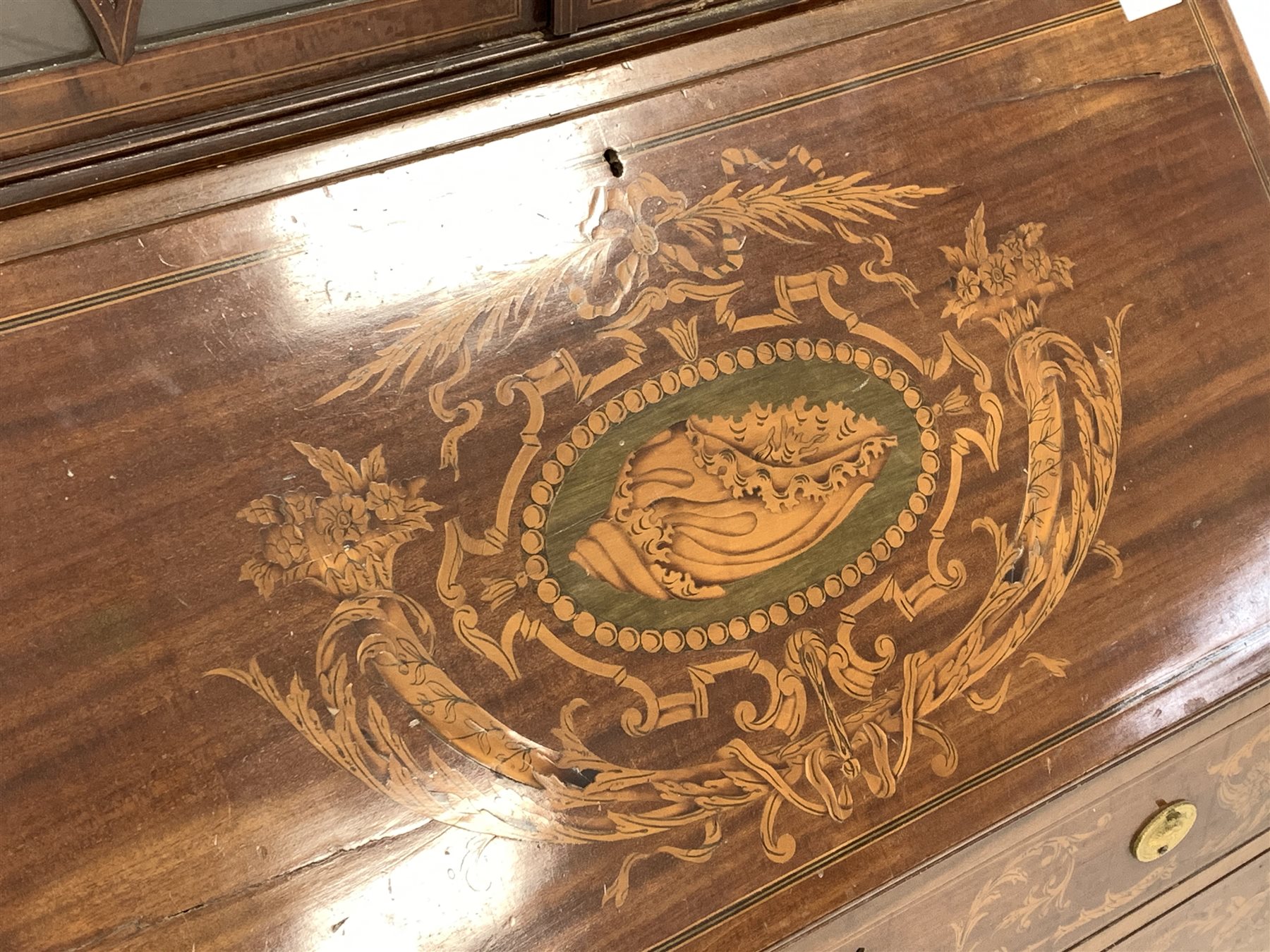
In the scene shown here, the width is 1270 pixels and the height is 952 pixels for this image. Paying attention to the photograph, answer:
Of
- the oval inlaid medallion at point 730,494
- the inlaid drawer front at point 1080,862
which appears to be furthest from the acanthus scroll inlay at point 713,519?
the inlaid drawer front at point 1080,862

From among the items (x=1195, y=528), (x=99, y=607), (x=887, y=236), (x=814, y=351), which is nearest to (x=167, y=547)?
(x=99, y=607)

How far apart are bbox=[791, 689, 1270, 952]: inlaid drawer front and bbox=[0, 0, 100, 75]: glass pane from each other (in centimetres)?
102

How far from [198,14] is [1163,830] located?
1339 millimetres

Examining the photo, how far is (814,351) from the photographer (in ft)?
3.44

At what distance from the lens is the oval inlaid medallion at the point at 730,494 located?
961 millimetres

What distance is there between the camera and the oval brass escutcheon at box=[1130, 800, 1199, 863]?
1.23 m

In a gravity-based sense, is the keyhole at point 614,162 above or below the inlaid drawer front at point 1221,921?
above

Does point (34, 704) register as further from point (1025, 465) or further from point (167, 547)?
point (1025, 465)

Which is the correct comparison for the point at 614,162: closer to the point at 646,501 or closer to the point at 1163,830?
the point at 646,501

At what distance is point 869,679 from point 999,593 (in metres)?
0.17

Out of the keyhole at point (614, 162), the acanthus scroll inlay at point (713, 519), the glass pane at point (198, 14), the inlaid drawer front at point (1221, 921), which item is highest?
the glass pane at point (198, 14)

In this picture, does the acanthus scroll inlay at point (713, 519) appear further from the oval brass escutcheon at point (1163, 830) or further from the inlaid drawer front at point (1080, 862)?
the oval brass escutcheon at point (1163, 830)

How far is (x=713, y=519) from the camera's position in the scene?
3.29 feet

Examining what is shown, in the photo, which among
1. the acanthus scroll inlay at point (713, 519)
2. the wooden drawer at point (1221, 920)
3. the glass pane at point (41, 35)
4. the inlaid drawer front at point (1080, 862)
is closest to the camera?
the glass pane at point (41, 35)
